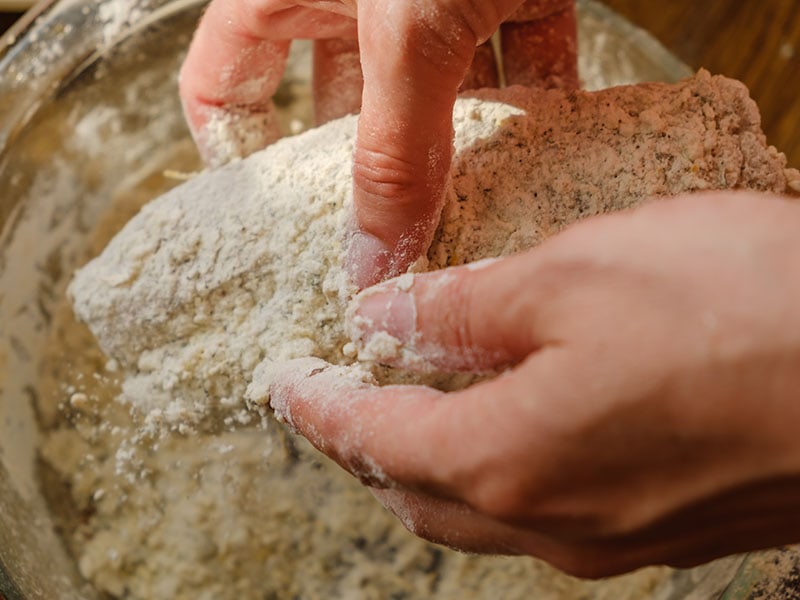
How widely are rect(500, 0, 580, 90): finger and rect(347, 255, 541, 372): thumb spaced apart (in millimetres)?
454

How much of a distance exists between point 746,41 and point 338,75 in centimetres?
82

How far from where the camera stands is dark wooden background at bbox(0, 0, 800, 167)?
1.18 meters

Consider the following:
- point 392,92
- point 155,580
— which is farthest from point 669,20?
point 155,580

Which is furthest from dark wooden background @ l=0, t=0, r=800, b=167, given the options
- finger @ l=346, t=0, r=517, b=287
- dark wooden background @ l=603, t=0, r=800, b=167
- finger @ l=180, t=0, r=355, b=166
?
finger @ l=346, t=0, r=517, b=287

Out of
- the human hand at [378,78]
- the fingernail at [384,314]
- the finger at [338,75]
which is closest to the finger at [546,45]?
the human hand at [378,78]

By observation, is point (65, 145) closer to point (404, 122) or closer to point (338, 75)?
point (338, 75)

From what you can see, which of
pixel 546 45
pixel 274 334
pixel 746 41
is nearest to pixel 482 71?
pixel 546 45

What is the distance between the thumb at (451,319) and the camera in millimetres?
391

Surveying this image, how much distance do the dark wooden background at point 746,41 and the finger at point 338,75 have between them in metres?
0.68

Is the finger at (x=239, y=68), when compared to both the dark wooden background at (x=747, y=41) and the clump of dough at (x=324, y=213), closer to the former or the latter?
the clump of dough at (x=324, y=213)

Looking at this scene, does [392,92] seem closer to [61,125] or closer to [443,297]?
[443,297]

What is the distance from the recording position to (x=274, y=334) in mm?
630

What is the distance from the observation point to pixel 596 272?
35cm

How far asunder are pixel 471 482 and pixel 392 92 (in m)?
0.28
